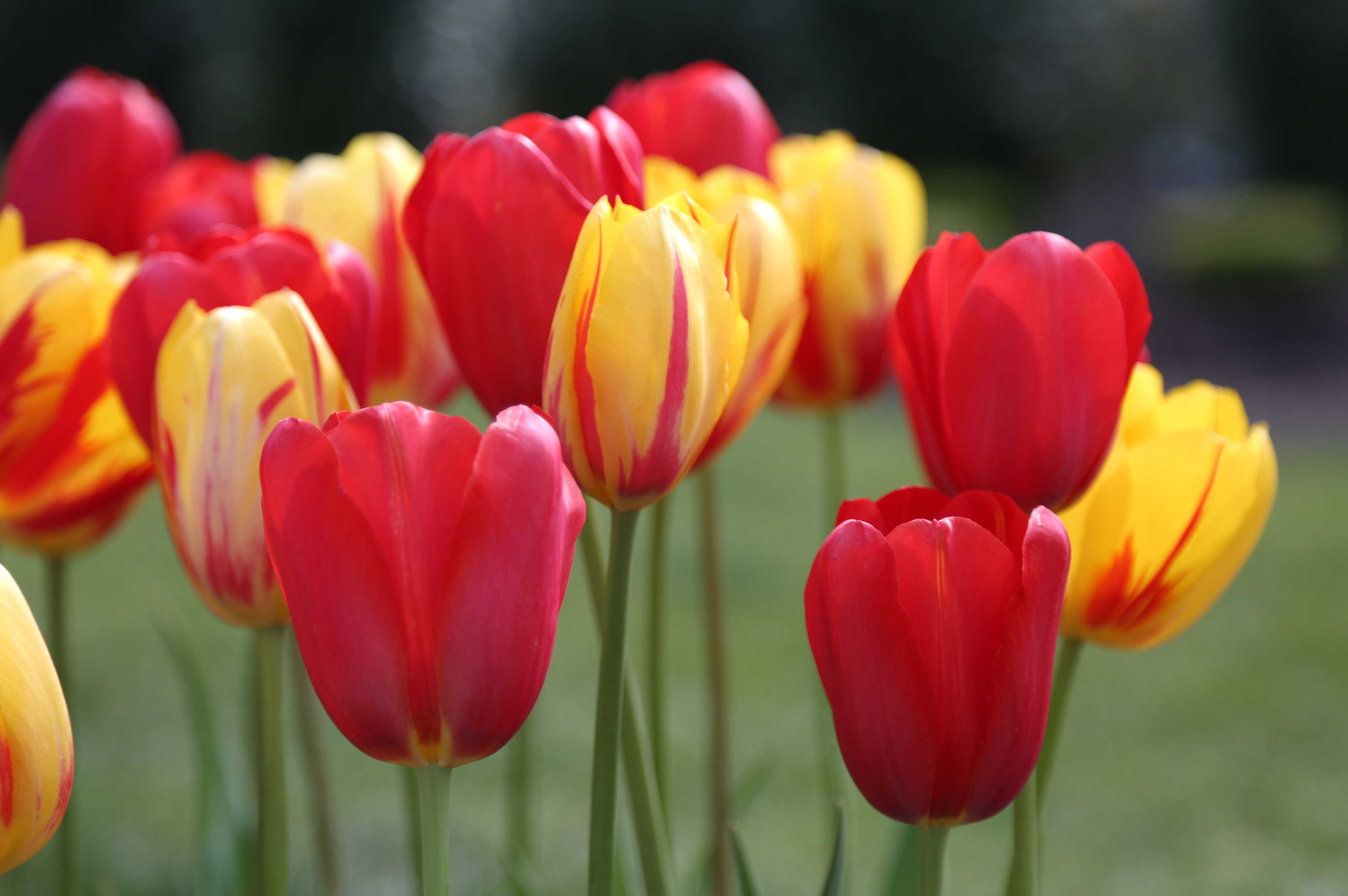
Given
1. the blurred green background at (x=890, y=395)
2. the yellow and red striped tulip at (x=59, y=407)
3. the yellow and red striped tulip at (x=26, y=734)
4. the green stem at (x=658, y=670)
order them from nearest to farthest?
1. the yellow and red striped tulip at (x=26, y=734)
2. the yellow and red striped tulip at (x=59, y=407)
3. the green stem at (x=658, y=670)
4. the blurred green background at (x=890, y=395)

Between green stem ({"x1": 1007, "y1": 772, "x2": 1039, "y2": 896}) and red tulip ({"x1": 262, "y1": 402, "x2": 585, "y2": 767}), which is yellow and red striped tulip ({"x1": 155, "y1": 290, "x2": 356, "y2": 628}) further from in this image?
green stem ({"x1": 1007, "y1": 772, "x2": 1039, "y2": 896})

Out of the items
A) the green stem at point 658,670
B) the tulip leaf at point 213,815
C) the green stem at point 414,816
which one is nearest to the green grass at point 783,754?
the tulip leaf at point 213,815

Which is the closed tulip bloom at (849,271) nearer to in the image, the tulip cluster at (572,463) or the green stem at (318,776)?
the tulip cluster at (572,463)

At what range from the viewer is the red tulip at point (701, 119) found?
896mm

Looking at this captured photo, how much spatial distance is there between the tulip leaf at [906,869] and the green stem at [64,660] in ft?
1.66

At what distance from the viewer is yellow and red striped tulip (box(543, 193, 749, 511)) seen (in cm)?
51

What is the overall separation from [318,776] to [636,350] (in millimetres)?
541

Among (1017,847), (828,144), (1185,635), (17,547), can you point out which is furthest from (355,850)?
(1185,635)

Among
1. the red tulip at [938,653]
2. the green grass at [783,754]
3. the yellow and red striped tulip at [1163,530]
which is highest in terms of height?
the yellow and red striped tulip at [1163,530]

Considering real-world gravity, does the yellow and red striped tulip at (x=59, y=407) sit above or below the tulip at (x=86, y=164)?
below

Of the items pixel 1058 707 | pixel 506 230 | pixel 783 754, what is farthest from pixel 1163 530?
pixel 783 754

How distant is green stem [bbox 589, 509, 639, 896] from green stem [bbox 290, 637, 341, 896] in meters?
0.40

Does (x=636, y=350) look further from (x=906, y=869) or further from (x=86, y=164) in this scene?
(x=86, y=164)

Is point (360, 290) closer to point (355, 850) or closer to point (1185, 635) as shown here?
point (355, 850)
